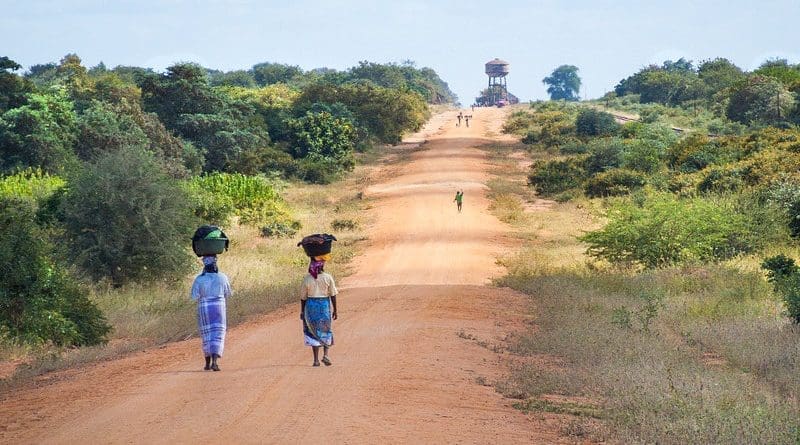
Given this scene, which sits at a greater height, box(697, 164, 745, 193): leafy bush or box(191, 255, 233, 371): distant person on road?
box(191, 255, 233, 371): distant person on road

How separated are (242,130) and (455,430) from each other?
43623 mm

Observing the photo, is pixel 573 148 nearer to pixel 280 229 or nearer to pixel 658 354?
pixel 280 229

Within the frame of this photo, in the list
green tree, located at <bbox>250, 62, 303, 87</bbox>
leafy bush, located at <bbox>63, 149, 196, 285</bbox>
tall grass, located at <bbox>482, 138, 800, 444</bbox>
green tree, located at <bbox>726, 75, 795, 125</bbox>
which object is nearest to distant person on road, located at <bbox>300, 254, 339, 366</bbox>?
tall grass, located at <bbox>482, 138, 800, 444</bbox>

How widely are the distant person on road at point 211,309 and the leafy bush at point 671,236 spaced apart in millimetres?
14958

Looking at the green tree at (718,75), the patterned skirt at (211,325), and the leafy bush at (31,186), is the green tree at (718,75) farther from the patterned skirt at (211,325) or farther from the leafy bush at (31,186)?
the patterned skirt at (211,325)

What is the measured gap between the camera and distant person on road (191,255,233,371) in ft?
43.1

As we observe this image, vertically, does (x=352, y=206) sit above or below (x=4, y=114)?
below

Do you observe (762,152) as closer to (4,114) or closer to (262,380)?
(4,114)

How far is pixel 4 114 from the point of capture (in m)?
40.5

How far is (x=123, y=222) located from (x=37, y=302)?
771 cm

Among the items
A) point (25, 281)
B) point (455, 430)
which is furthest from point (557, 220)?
point (455, 430)

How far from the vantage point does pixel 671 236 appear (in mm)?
26062

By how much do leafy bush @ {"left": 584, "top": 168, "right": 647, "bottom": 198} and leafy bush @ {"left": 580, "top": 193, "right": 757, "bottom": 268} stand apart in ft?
44.7

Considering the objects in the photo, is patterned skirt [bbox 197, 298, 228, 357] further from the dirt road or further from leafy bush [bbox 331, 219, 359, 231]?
leafy bush [bbox 331, 219, 359, 231]
